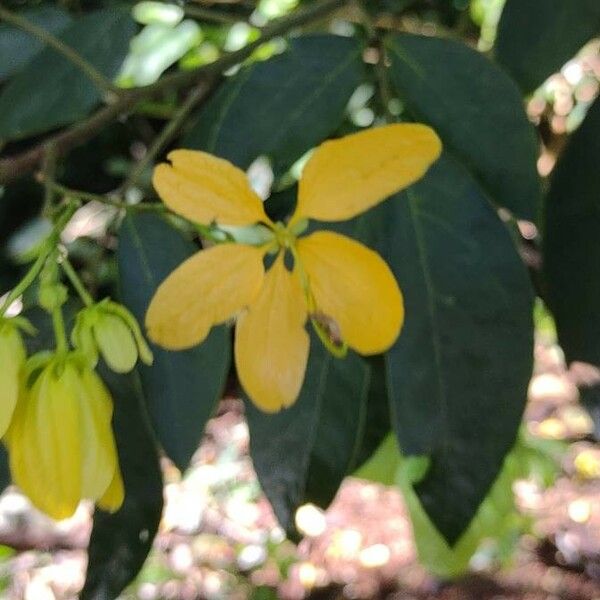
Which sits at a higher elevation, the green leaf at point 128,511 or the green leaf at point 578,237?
the green leaf at point 578,237

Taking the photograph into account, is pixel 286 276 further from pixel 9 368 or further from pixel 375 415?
pixel 375 415

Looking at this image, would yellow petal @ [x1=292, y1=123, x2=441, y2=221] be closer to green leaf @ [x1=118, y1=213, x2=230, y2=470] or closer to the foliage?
the foliage

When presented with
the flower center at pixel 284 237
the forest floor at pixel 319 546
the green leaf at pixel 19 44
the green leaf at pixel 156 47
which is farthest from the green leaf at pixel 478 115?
the forest floor at pixel 319 546

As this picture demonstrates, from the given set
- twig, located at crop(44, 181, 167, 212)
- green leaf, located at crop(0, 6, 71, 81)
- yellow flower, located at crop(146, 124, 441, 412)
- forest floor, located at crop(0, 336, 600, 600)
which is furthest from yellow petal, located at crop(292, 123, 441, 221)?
forest floor, located at crop(0, 336, 600, 600)

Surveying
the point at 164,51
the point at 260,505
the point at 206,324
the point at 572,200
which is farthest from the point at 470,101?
the point at 260,505

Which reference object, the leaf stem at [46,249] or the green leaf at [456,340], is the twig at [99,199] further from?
the green leaf at [456,340]

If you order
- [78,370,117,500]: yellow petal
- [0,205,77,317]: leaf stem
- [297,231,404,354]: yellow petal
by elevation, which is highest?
[0,205,77,317]: leaf stem
